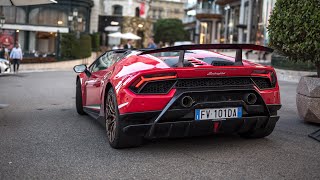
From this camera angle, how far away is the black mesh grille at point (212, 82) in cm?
449

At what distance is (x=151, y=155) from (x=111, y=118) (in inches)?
30.0

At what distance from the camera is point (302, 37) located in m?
6.42

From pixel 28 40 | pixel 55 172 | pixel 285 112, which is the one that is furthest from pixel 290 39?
pixel 28 40

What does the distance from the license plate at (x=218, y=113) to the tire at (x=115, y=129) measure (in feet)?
2.53

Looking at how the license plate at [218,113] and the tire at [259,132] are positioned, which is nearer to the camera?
the license plate at [218,113]

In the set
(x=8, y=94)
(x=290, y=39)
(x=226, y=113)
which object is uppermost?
(x=290, y=39)

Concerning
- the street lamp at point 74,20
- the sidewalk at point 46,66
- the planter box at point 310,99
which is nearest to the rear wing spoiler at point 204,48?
→ the planter box at point 310,99

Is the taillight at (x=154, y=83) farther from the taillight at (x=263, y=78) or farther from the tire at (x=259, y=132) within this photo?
the tire at (x=259, y=132)

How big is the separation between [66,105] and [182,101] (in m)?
4.97

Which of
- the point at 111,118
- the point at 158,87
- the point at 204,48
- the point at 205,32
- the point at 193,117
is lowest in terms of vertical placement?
the point at 111,118

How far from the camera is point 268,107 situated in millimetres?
4875

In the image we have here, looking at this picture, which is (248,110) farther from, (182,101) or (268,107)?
(182,101)

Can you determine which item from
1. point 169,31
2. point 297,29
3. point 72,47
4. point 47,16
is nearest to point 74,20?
point 47,16

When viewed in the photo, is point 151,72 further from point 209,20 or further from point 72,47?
point 209,20
